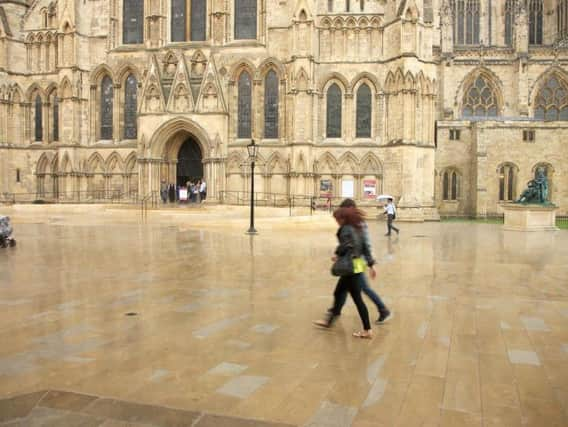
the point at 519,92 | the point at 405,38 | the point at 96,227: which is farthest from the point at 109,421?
the point at 519,92

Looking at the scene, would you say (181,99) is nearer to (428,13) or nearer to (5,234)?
(428,13)

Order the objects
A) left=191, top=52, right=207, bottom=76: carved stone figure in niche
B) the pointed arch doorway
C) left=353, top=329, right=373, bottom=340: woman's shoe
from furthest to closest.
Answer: the pointed arch doorway < left=191, top=52, right=207, bottom=76: carved stone figure in niche < left=353, top=329, right=373, bottom=340: woman's shoe

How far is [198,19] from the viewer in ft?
111

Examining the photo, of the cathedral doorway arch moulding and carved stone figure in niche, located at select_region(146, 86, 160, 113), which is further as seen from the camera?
carved stone figure in niche, located at select_region(146, 86, 160, 113)

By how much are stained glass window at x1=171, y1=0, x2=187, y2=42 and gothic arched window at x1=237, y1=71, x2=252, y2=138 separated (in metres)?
4.86

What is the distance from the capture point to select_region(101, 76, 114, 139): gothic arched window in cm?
3459

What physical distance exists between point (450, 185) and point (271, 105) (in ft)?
57.4

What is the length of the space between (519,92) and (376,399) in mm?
45779

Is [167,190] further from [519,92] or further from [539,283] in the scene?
[519,92]

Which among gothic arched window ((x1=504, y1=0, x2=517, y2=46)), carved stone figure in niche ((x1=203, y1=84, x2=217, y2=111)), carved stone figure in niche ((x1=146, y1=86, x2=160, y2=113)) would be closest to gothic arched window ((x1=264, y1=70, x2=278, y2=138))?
carved stone figure in niche ((x1=203, y1=84, x2=217, y2=111))

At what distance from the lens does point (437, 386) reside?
5.04 meters

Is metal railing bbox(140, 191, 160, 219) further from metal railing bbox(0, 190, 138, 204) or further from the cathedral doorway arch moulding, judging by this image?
metal railing bbox(0, 190, 138, 204)

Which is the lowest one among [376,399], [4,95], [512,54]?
[376,399]

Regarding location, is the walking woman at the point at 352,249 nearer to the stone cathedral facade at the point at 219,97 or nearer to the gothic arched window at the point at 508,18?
the stone cathedral facade at the point at 219,97
